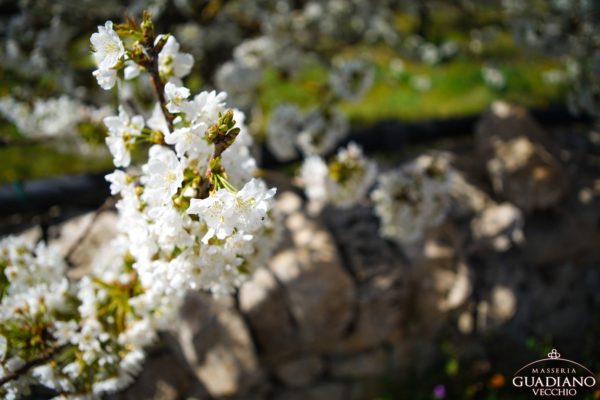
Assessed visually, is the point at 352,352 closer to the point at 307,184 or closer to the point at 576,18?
the point at 307,184

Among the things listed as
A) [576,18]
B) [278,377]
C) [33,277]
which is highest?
[576,18]

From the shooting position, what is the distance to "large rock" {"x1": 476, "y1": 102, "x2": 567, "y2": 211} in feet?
9.45

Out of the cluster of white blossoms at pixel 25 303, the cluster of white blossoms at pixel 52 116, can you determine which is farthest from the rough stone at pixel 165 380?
the cluster of white blossoms at pixel 52 116

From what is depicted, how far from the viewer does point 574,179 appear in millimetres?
3104

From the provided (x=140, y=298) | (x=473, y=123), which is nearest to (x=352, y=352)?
(x=140, y=298)

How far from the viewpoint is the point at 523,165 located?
2.91 m

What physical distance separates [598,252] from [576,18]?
1591mm

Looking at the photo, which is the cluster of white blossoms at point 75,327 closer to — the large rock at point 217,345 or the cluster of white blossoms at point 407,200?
the large rock at point 217,345

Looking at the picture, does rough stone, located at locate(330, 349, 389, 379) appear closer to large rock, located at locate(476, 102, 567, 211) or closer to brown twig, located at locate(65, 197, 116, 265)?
large rock, located at locate(476, 102, 567, 211)

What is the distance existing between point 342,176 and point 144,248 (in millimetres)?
1204
